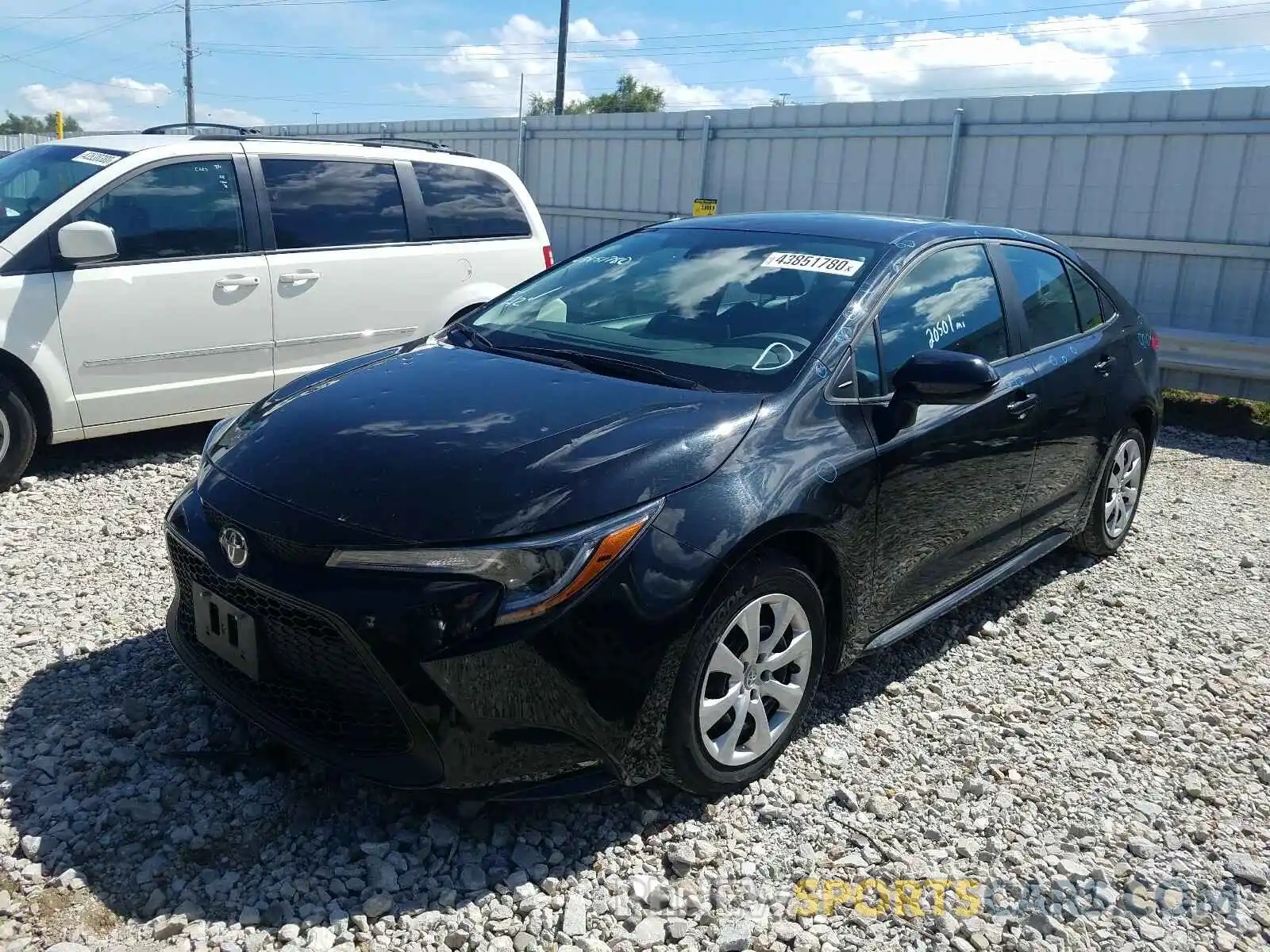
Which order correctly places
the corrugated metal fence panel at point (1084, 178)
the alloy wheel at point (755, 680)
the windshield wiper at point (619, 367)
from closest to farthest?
1. the alloy wheel at point (755, 680)
2. the windshield wiper at point (619, 367)
3. the corrugated metal fence panel at point (1084, 178)

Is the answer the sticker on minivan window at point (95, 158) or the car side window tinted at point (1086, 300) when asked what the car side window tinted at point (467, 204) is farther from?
the car side window tinted at point (1086, 300)

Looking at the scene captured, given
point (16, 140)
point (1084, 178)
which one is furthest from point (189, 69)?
point (1084, 178)

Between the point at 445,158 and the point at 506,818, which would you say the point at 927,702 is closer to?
the point at 506,818

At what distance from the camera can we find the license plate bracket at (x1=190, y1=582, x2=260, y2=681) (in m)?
2.67

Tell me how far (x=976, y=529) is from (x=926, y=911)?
62.4 inches

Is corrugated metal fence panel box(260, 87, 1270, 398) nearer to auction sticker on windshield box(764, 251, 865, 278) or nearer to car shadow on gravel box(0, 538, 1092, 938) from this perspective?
auction sticker on windshield box(764, 251, 865, 278)

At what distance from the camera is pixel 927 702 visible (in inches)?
146

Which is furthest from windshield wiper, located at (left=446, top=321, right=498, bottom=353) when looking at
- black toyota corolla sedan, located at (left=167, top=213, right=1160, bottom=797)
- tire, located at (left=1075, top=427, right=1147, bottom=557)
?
tire, located at (left=1075, top=427, right=1147, bottom=557)

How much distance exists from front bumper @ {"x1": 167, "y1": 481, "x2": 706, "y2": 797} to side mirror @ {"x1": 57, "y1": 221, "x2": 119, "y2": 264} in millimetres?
3152

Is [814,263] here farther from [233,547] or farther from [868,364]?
[233,547]

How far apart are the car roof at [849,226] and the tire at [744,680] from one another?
1431 millimetres

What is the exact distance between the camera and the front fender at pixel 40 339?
507cm

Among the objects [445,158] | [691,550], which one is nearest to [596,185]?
[445,158]

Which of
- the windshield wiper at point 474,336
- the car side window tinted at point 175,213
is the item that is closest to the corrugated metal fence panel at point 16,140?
the car side window tinted at point 175,213
